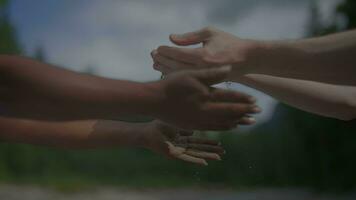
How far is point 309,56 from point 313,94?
250 millimetres

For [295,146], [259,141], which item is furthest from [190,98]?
[295,146]

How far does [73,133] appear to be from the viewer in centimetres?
96

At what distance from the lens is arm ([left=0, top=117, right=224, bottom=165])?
0.96m

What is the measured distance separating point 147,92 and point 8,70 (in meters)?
0.16

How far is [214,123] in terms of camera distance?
812mm

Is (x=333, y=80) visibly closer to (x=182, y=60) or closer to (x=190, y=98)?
(x=182, y=60)

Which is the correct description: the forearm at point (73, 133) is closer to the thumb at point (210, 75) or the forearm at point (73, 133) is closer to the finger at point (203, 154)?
the finger at point (203, 154)

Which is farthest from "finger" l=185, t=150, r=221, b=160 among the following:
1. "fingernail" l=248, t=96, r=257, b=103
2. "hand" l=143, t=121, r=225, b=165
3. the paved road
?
the paved road

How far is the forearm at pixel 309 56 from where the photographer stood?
3.28 ft

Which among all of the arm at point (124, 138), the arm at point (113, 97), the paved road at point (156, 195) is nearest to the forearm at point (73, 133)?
the arm at point (124, 138)

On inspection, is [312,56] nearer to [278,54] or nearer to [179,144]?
[278,54]

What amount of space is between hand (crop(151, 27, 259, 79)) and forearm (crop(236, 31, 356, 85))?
1cm

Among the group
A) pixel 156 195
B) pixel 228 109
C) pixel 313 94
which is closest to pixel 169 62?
pixel 228 109

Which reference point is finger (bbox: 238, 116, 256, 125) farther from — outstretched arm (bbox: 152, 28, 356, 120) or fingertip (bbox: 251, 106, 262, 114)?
outstretched arm (bbox: 152, 28, 356, 120)
